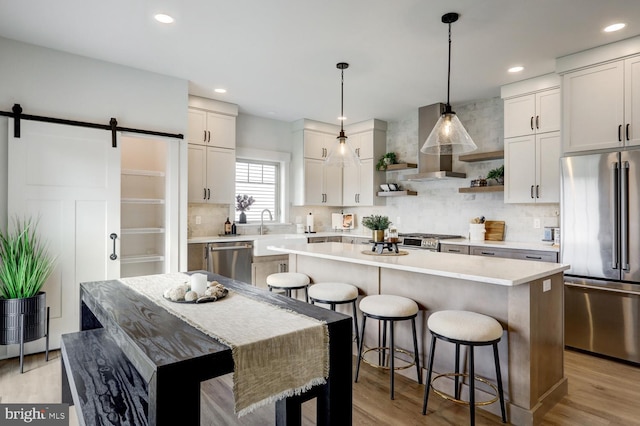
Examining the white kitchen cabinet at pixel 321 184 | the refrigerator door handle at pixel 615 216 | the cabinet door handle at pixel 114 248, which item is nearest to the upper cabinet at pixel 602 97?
the refrigerator door handle at pixel 615 216

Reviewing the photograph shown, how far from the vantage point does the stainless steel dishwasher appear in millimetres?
4512

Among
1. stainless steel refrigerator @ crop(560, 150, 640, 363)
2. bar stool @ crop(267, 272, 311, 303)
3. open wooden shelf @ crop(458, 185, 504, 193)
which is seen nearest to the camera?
stainless steel refrigerator @ crop(560, 150, 640, 363)

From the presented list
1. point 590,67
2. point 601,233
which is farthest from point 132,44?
point 601,233

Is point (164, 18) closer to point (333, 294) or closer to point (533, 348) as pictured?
point (333, 294)

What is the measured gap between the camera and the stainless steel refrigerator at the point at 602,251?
3.12 metres

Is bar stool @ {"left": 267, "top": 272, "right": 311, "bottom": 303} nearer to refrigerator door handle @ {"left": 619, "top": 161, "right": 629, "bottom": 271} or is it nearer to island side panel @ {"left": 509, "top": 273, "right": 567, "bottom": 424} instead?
island side panel @ {"left": 509, "top": 273, "right": 567, "bottom": 424}

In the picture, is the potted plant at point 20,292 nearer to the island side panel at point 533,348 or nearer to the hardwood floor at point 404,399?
the hardwood floor at point 404,399

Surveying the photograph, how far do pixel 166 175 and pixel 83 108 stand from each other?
99 cm

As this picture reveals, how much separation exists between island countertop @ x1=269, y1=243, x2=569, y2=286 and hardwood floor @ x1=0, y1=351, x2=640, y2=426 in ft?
2.88

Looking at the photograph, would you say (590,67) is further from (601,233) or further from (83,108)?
(83,108)

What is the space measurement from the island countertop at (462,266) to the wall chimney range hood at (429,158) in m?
2.03

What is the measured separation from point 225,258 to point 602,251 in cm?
399

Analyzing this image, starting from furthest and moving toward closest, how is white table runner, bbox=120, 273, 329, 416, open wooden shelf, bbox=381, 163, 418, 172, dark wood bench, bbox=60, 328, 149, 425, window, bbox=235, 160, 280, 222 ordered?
window, bbox=235, 160, 280, 222
open wooden shelf, bbox=381, 163, 418, 172
dark wood bench, bbox=60, 328, 149, 425
white table runner, bbox=120, 273, 329, 416

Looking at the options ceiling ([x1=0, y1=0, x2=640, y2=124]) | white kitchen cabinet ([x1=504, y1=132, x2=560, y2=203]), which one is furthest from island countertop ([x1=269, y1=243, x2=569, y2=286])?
ceiling ([x1=0, y1=0, x2=640, y2=124])
